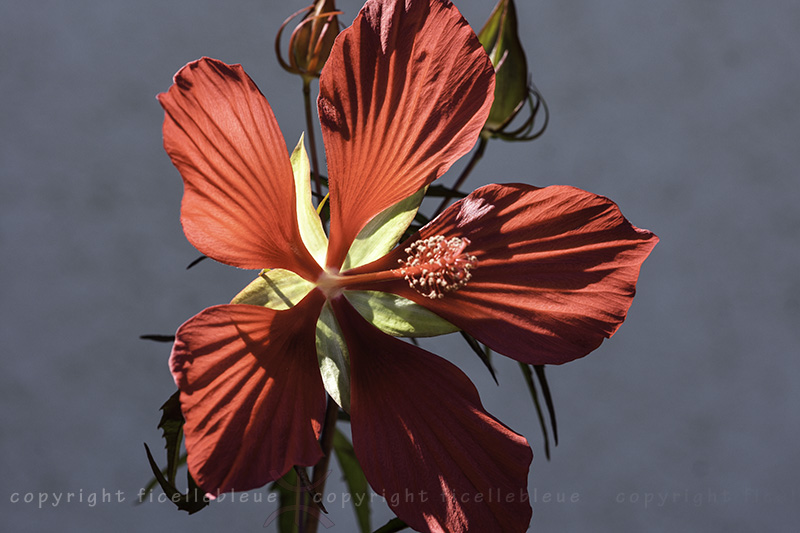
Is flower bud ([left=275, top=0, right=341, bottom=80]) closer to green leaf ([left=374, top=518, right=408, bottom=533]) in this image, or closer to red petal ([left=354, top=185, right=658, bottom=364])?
red petal ([left=354, top=185, right=658, bottom=364])

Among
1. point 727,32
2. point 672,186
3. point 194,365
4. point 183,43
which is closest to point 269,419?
point 194,365

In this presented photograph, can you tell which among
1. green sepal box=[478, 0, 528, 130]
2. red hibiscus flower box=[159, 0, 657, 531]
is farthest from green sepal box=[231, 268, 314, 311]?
green sepal box=[478, 0, 528, 130]

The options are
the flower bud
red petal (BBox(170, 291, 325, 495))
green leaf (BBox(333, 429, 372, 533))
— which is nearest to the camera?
red petal (BBox(170, 291, 325, 495))

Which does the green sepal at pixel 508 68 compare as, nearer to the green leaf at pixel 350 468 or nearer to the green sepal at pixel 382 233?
the green sepal at pixel 382 233

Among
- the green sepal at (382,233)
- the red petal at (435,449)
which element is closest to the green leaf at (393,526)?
the red petal at (435,449)

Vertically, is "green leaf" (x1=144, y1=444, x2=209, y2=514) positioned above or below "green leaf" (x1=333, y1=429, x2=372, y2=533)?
above

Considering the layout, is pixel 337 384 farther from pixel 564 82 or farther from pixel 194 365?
pixel 564 82
